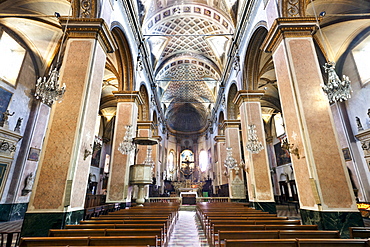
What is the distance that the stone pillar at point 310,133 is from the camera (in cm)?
418

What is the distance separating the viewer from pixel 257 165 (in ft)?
27.2

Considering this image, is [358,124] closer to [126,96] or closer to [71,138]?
[126,96]

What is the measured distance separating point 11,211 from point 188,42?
14459 mm

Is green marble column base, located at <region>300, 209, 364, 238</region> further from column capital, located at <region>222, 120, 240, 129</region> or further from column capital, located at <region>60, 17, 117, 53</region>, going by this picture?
column capital, located at <region>222, 120, 240, 129</region>

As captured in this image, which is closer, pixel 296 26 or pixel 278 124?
pixel 296 26

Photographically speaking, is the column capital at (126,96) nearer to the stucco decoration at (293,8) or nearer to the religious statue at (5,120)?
the religious statue at (5,120)

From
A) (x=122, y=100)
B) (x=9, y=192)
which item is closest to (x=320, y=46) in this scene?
(x=122, y=100)

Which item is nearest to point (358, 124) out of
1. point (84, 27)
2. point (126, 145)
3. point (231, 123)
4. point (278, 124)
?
point (231, 123)

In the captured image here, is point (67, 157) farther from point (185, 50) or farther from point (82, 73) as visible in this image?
point (185, 50)

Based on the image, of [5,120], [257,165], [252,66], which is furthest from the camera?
[252,66]

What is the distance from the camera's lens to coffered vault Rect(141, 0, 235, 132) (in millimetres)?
11742

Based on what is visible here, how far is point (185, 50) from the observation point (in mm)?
16281

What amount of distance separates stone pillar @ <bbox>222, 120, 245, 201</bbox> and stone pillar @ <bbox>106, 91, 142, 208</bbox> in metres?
6.32

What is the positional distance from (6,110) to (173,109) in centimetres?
1791
